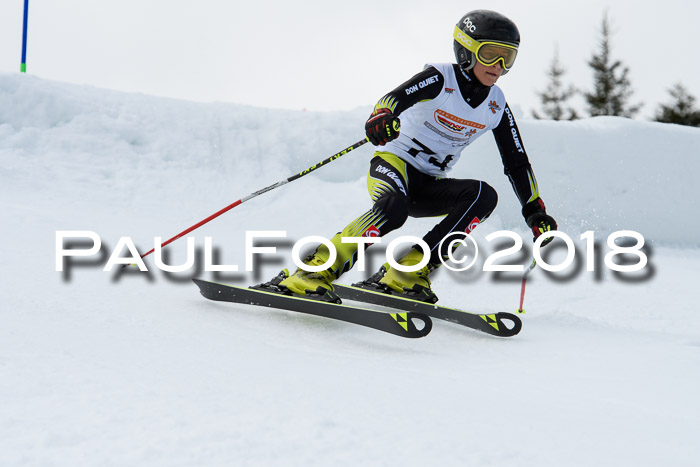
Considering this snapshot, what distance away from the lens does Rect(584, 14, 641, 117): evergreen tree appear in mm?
30984

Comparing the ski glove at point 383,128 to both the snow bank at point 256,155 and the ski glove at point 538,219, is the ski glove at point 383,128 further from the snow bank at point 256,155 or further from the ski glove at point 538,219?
the snow bank at point 256,155

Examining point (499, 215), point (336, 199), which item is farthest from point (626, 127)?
point (336, 199)

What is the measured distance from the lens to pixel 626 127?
897 cm

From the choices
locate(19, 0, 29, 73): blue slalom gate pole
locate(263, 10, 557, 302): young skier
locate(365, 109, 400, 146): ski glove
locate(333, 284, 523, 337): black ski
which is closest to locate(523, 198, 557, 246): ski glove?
locate(263, 10, 557, 302): young skier

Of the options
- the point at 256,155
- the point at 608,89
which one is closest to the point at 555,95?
the point at 608,89

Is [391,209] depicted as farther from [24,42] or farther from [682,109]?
[682,109]

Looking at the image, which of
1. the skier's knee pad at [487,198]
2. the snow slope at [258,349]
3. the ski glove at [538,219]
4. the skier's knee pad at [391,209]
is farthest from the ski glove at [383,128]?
the ski glove at [538,219]

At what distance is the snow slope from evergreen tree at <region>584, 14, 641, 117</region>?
25.7m

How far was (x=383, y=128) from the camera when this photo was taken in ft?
10.5

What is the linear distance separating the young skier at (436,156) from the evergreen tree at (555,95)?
3096 cm

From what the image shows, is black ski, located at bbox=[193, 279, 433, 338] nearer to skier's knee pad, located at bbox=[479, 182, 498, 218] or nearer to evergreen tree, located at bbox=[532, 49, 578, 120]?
skier's knee pad, located at bbox=[479, 182, 498, 218]

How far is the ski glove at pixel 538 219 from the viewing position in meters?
3.77

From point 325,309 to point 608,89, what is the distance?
32038 mm

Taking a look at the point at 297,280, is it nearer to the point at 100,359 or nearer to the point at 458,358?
the point at 458,358
